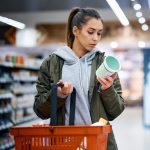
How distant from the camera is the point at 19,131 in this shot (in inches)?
74.8

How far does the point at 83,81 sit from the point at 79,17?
39cm

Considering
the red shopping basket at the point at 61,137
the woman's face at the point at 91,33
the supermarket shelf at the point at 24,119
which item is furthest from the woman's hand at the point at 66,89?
the supermarket shelf at the point at 24,119

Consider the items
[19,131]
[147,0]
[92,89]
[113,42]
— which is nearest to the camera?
[19,131]

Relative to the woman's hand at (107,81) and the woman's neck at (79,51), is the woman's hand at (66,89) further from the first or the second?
the woman's neck at (79,51)

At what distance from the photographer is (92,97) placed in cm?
213

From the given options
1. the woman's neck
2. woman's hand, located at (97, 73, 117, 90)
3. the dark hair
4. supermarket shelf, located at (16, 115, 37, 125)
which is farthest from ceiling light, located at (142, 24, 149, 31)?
woman's hand, located at (97, 73, 117, 90)

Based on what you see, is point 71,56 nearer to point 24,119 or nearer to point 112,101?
point 112,101

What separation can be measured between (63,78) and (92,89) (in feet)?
0.58

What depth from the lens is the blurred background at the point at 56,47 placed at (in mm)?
7920

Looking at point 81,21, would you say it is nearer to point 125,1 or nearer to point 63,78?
point 63,78

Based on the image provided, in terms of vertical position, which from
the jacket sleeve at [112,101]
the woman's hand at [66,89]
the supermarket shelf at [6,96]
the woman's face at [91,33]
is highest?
the woman's face at [91,33]

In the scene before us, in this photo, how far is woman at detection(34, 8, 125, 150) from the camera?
209 centimetres

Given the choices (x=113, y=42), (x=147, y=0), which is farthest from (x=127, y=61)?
(x=147, y=0)

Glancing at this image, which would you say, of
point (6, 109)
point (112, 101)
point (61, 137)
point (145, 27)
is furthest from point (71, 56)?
point (145, 27)
